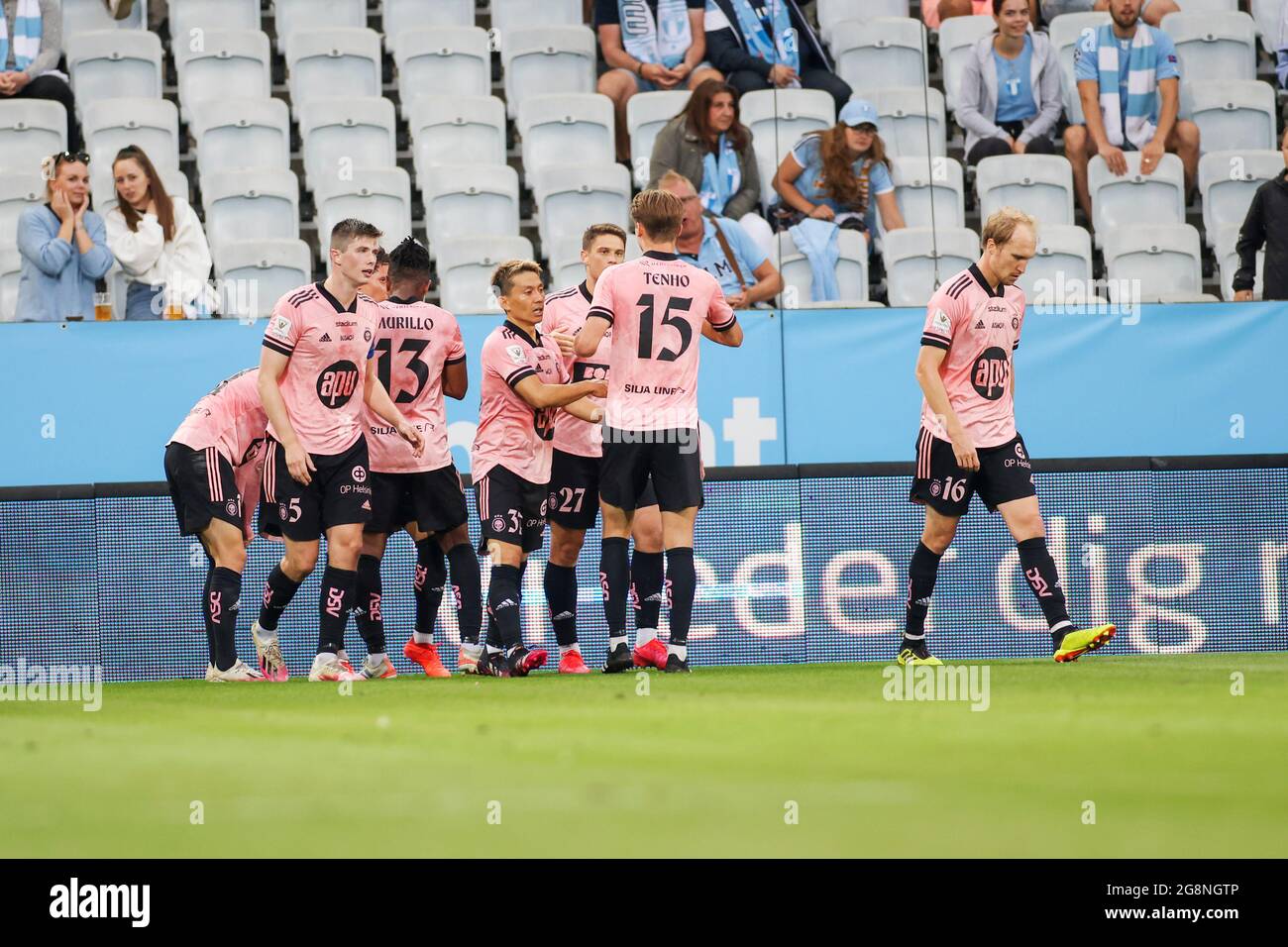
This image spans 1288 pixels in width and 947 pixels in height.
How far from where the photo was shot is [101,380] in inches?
422

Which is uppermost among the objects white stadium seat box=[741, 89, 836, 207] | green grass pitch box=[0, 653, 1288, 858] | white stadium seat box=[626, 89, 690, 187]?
white stadium seat box=[626, 89, 690, 187]

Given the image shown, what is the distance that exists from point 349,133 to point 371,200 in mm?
1037

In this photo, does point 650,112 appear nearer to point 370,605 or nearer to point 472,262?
point 472,262

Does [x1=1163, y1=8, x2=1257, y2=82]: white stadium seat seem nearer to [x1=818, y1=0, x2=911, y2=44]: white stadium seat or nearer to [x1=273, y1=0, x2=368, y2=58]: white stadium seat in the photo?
[x1=818, y1=0, x2=911, y2=44]: white stadium seat

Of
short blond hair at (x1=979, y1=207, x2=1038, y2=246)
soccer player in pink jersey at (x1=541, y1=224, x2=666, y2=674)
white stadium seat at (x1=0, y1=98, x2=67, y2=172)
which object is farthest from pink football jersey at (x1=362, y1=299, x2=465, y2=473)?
white stadium seat at (x1=0, y1=98, x2=67, y2=172)

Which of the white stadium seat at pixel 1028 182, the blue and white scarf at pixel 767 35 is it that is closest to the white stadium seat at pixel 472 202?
the blue and white scarf at pixel 767 35

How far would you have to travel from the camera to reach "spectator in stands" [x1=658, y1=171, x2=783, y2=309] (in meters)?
11.4

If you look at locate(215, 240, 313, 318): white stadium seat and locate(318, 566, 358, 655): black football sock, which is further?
locate(215, 240, 313, 318): white stadium seat

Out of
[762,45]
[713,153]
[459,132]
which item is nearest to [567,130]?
[459,132]

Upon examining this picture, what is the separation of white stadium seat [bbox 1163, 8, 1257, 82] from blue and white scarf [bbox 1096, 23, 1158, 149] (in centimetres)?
100

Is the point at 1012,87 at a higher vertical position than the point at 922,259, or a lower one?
higher

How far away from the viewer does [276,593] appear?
29.7 feet
